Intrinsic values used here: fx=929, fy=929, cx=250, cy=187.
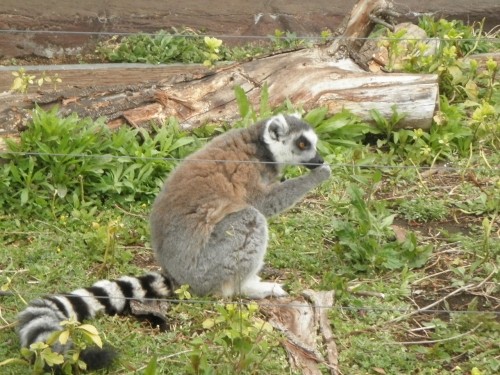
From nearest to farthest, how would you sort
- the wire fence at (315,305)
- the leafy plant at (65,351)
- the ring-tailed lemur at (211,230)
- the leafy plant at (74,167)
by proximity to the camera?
the leafy plant at (65,351), the wire fence at (315,305), the ring-tailed lemur at (211,230), the leafy plant at (74,167)

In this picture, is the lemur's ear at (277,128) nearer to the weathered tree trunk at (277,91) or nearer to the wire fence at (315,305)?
the wire fence at (315,305)

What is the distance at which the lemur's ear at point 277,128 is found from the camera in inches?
235

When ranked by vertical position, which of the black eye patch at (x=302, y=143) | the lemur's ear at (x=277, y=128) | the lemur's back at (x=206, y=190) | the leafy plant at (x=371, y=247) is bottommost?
the leafy plant at (x=371, y=247)

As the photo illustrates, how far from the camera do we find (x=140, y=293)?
5.23 metres

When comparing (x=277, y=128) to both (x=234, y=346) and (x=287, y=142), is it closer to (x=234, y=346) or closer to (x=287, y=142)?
(x=287, y=142)

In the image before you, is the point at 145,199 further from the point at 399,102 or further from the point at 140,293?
the point at 399,102

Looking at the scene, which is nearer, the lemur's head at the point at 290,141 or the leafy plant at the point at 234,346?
the leafy plant at the point at 234,346

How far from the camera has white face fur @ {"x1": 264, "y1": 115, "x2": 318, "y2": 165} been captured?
19.6 feet

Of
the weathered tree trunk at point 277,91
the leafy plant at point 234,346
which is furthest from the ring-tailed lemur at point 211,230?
the weathered tree trunk at point 277,91

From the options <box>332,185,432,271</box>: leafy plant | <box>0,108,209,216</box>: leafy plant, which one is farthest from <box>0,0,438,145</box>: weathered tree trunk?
<box>332,185,432,271</box>: leafy plant

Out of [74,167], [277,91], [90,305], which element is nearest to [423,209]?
[277,91]

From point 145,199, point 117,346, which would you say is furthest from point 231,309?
point 145,199

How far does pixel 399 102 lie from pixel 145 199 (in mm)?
2279

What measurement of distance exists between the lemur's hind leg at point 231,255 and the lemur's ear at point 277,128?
2.29ft
